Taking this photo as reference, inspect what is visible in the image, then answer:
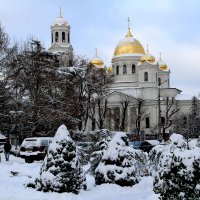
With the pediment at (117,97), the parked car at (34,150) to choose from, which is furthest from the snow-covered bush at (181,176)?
the pediment at (117,97)

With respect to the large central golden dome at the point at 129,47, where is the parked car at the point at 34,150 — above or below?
below

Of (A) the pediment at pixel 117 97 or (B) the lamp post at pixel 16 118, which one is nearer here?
(B) the lamp post at pixel 16 118

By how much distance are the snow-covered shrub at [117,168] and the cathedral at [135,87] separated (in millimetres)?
61503

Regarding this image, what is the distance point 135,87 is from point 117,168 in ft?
231

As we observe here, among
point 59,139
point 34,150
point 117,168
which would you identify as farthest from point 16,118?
point 59,139

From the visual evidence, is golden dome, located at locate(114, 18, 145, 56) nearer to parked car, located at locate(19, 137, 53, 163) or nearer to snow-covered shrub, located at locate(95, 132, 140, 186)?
parked car, located at locate(19, 137, 53, 163)

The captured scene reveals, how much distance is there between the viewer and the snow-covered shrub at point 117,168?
597 inches

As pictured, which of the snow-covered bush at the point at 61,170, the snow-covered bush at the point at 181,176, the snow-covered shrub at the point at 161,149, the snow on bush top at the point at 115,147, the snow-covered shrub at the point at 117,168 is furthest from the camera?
the snow on bush top at the point at 115,147

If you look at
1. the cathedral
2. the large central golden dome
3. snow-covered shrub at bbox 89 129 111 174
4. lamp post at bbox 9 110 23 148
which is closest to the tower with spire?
the cathedral

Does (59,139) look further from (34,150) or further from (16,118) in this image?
(16,118)

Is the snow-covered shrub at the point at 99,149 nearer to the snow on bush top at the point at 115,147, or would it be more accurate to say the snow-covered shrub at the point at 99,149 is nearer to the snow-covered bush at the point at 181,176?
the snow on bush top at the point at 115,147

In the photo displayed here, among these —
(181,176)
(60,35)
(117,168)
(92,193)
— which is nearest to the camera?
(181,176)

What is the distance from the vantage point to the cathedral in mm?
80250

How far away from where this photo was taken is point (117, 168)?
15281mm
